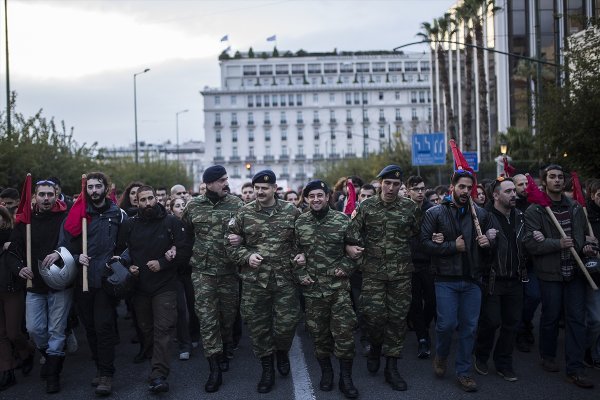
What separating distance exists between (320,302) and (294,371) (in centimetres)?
113

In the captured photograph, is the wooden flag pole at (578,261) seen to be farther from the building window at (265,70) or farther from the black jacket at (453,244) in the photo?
the building window at (265,70)

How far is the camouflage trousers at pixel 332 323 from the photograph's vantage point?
6.24 metres

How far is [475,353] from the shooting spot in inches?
267

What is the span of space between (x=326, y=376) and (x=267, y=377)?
570 millimetres

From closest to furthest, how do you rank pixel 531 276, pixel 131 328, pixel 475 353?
pixel 475 353 < pixel 531 276 < pixel 131 328

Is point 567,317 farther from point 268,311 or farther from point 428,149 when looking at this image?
point 428,149

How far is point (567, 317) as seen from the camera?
6461 mm

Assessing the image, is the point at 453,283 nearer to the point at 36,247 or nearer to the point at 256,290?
the point at 256,290

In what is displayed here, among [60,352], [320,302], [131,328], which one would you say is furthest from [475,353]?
[131,328]

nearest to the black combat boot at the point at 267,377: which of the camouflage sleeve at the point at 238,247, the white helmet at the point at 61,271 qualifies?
the camouflage sleeve at the point at 238,247

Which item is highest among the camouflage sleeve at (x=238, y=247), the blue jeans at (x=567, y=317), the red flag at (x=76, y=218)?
the red flag at (x=76, y=218)

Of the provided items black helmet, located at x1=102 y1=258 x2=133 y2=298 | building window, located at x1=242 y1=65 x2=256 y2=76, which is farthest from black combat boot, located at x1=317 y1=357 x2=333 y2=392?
building window, located at x1=242 y1=65 x2=256 y2=76

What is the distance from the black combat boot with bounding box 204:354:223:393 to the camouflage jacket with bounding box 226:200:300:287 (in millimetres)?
864

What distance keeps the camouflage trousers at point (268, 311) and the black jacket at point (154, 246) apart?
0.80m
